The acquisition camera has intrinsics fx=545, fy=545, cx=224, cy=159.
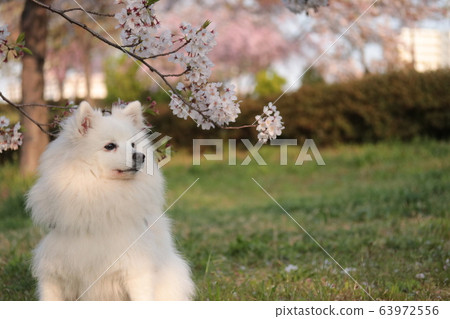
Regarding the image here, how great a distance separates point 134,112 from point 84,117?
32 centimetres

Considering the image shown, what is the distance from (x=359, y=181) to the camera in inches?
367

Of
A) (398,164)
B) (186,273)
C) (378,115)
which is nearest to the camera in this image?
(186,273)

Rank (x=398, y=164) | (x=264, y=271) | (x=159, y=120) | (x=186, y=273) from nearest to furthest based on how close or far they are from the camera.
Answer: (x=186, y=273), (x=264, y=271), (x=398, y=164), (x=159, y=120)

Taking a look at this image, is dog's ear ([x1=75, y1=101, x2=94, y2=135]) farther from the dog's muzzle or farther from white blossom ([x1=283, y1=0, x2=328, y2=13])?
white blossom ([x1=283, y1=0, x2=328, y2=13])

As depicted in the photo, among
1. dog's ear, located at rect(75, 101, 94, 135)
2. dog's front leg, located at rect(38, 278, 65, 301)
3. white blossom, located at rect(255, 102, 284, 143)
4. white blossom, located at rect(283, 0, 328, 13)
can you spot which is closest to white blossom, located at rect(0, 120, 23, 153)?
dog's ear, located at rect(75, 101, 94, 135)

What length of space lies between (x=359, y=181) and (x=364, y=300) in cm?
609

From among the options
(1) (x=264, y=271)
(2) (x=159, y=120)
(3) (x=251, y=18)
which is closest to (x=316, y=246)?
(1) (x=264, y=271)

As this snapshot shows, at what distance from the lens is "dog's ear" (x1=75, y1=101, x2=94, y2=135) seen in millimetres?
2754

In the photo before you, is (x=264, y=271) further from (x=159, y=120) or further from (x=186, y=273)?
(x=159, y=120)

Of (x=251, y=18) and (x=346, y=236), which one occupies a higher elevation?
(x=251, y=18)

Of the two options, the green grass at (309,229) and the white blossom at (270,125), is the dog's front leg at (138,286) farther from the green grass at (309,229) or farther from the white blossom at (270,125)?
the white blossom at (270,125)

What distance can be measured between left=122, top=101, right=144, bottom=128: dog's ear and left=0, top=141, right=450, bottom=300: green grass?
3.87ft

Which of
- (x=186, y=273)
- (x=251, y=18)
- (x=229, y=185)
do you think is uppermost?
(x=251, y=18)

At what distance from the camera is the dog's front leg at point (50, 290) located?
2887mm
